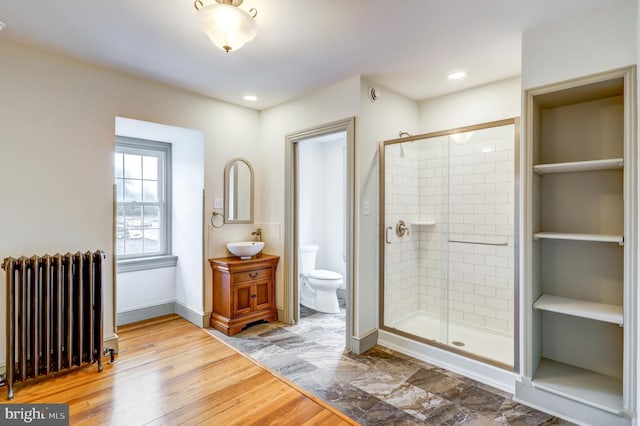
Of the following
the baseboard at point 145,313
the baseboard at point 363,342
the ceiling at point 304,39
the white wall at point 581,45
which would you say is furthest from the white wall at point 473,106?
the baseboard at point 145,313

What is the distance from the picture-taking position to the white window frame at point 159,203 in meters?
3.62

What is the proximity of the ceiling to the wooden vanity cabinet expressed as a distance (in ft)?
5.77

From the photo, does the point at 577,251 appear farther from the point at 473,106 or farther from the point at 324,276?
the point at 324,276

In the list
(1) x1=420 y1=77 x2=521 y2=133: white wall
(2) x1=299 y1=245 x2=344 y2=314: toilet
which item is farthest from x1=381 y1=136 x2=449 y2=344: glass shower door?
(2) x1=299 y1=245 x2=344 y2=314: toilet

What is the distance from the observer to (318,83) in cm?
308

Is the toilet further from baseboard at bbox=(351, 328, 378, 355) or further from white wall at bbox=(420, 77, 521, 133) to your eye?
white wall at bbox=(420, 77, 521, 133)

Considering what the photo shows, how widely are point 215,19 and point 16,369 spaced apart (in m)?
2.66

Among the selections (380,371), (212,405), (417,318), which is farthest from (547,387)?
(212,405)

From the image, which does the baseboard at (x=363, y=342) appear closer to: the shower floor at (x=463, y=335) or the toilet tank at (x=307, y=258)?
the shower floor at (x=463, y=335)

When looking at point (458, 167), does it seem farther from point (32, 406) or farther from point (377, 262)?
point (32, 406)

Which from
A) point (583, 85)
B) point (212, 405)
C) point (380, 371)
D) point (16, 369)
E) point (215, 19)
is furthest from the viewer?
point (380, 371)

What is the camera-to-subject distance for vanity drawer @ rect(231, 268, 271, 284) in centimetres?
331

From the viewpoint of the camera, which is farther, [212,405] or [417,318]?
[417,318]

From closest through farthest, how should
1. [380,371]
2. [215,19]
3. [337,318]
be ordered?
[215,19], [380,371], [337,318]
